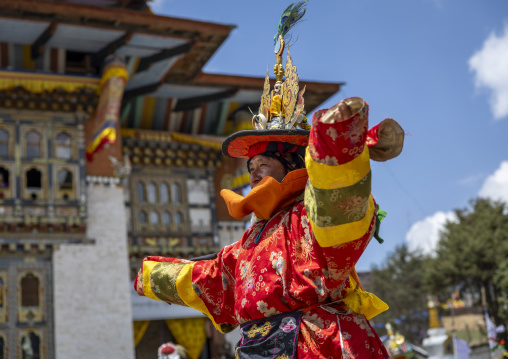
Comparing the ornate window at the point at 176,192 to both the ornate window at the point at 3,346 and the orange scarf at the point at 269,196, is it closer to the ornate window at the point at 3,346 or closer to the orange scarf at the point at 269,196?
the ornate window at the point at 3,346

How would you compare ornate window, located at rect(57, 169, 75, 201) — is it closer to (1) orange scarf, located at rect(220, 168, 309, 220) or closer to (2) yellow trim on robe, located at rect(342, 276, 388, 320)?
(1) orange scarf, located at rect(220, 168, 309, 220)

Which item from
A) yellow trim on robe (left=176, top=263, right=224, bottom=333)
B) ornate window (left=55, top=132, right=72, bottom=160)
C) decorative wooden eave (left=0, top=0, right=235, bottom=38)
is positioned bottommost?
yellow trim on robe (left=176, top=263, right=224, bottom=333)

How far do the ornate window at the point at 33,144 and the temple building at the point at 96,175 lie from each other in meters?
0.03

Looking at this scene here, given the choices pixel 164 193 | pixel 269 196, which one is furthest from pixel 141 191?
pixel 269 196

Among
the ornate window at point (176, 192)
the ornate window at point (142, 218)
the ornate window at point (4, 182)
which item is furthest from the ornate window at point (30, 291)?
the ornate window at point (176, 192)

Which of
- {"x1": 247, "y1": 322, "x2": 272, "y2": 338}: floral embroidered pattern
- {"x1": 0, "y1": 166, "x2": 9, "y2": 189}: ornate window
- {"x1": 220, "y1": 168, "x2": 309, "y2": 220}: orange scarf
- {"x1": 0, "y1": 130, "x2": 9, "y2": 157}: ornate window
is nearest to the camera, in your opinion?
{"x1": 247, "y1": 322, "x2": 272, "y2": 338}: floral embroidered pattern

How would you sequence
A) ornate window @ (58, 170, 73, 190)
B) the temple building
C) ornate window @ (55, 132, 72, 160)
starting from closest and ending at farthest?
the temple building
ornate window @ (58, 170, 73, 190)
ornate window @ (55, 132, 72, 160)

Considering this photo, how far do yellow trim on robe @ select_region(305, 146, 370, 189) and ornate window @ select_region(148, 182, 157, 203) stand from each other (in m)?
14.9

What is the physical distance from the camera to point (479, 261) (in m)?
27.6

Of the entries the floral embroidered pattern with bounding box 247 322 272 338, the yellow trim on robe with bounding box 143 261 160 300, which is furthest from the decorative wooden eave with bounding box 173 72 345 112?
the floral embroidered pattern with bounding box 247 322 272 338

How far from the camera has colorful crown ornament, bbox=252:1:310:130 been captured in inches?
130

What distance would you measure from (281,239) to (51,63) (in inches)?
535

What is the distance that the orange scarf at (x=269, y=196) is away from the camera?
9.91 ft

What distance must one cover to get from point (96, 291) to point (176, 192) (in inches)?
157
